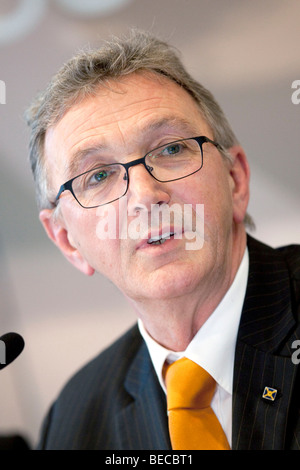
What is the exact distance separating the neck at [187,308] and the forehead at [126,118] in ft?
1.27

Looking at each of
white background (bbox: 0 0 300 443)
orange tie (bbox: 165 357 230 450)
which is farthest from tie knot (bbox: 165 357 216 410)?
white background (bbox: 0 0 300 443)

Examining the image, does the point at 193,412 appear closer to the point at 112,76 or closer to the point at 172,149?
the point at 172,149

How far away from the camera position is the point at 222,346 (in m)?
1.46

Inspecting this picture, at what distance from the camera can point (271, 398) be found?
1335mm

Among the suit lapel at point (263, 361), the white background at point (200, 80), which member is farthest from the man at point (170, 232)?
the white background at point (200, 80)

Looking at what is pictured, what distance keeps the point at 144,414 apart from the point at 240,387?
40 centimetres

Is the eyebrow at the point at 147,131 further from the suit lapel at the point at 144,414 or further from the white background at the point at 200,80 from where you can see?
the suit lapel at the point at 144,414

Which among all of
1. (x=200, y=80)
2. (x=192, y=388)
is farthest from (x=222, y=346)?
(x=200, y=80)

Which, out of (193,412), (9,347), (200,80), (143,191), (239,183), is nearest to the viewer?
(9,347)

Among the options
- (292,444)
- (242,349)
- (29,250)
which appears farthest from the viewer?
(29,250)

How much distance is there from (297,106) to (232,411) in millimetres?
1036

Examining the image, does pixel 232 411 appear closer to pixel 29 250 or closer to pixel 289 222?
pixel 289 222

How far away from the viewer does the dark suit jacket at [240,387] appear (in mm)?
1329

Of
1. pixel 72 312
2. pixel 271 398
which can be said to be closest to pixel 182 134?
pixel 271 398
